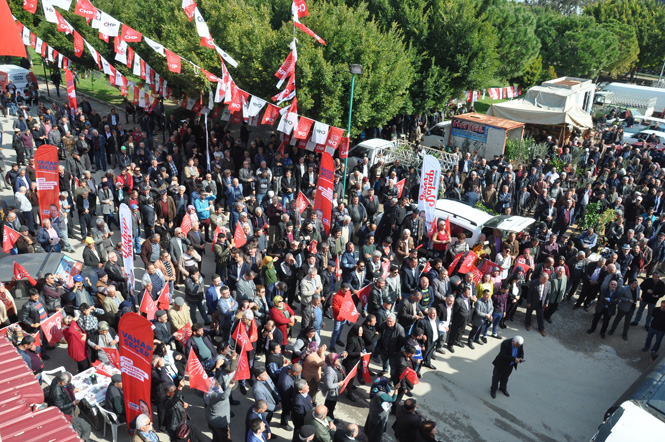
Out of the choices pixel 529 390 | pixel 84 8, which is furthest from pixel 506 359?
pixel 84 8

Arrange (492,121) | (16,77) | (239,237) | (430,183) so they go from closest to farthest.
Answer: (239,237) < (430,183) < (492,121) < (16,77)

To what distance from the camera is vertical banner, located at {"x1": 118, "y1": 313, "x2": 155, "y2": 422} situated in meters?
6.45

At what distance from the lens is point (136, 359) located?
6.66 meters

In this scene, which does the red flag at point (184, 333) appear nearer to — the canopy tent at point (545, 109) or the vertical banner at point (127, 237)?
the vertical banner at point (127, 237)

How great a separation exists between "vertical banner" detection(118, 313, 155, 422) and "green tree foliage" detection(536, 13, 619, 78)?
41.2 meters

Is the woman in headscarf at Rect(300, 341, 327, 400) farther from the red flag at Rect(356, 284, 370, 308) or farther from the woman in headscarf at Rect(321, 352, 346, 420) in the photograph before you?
the red flag at Rect(356, 284, 370, 308)

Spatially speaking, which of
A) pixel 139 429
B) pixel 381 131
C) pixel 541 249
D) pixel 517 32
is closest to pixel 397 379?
pixel 139 429

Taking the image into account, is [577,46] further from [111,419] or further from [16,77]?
[111,419]

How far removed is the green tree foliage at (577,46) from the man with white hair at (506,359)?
36982 millimetres

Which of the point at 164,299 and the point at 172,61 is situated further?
the point at 172,61

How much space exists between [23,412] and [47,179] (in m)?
7.87

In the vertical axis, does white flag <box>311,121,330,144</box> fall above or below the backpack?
above

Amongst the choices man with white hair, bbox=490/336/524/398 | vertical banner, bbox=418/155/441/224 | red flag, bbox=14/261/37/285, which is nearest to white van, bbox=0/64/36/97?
red flag, bbox=14/261/37/285

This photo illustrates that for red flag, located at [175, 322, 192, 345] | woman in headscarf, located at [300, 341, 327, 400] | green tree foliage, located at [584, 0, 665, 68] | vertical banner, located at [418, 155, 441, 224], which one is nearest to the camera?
woman in headscarf, located at [300, 341, 327, 400]
